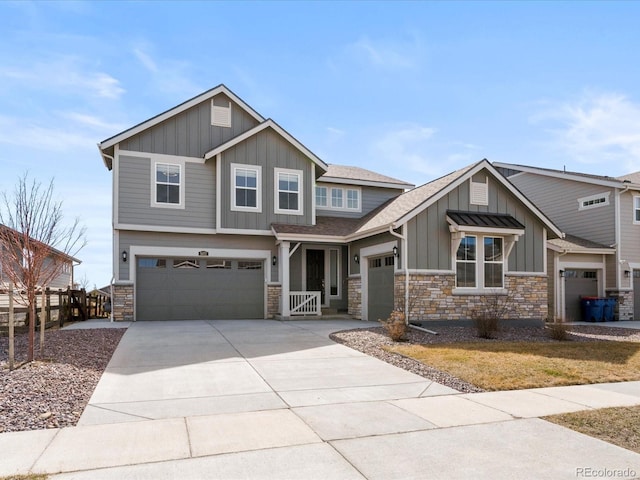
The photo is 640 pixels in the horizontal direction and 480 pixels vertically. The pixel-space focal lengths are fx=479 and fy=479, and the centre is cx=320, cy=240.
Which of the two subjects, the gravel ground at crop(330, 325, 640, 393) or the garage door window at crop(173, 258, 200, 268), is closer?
the gravel ground at crop(330, 325, 640, 393)

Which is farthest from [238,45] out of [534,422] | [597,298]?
[597,298]

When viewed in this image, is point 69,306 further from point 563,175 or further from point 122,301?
point 563,175

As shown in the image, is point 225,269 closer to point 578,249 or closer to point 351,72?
point 351,72

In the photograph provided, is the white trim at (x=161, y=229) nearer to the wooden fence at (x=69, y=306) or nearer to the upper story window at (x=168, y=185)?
the upper story window at (x=168, y=185)

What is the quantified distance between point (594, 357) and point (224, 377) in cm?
749

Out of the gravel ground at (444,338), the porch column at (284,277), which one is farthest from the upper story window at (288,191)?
the gravel ground at (444,338)

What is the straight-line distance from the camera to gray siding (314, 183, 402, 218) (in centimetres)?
1973

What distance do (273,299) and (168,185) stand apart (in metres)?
5.43

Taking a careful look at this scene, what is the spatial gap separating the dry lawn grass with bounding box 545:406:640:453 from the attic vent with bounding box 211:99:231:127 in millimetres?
14657

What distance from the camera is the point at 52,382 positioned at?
7.00 meters

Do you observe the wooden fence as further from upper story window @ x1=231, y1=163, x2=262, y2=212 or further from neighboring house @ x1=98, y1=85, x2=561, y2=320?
upper story window @ x1=231, y1=163, x2=262, y2=212

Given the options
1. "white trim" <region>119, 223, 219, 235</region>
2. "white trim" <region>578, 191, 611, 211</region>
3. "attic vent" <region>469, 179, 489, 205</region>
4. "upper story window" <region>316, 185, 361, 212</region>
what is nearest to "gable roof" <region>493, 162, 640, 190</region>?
"white trim" <region>578, 191, 611, 211</region>

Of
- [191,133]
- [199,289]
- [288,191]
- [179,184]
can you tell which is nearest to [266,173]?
[288,191]

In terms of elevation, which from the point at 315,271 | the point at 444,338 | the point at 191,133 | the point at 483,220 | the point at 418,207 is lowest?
Answer: the point at 444,338
